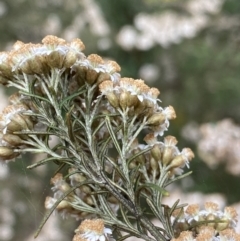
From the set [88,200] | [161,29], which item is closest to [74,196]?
[88,200]

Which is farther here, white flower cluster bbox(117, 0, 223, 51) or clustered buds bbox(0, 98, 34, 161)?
white flower cluster bbox(117, 0, 223, 51)

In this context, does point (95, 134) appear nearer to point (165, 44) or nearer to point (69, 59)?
point (69, 59)

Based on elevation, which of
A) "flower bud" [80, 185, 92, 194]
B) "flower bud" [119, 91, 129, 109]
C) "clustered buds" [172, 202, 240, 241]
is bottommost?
"flower bud" [80, 185, 92, 194]

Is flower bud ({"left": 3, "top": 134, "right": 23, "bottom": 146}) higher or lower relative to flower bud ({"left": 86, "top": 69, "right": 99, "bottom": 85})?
lower

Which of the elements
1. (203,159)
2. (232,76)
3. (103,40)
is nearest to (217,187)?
(203,159)

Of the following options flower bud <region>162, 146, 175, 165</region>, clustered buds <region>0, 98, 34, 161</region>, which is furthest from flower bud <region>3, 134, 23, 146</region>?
flower bud <region>162, 146, 175, 165</region>

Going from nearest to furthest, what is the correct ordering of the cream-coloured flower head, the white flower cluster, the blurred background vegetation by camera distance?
the cream-coloured flower head, the blurred background vegetation, the white flower cluster

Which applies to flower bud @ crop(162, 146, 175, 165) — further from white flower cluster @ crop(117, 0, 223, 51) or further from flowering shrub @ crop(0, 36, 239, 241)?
white flower cluster @ crop(117, 0, 223, 51)
